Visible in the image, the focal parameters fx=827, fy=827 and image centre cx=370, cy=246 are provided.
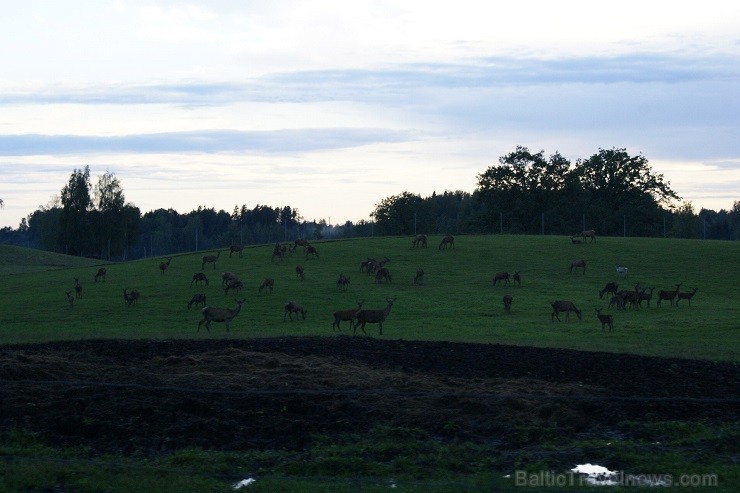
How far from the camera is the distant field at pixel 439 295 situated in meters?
33.3

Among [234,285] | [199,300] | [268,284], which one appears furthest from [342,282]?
[199,300]

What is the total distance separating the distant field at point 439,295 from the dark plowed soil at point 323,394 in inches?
252

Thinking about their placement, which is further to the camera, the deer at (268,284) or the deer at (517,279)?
Result: the deer at (517,279)

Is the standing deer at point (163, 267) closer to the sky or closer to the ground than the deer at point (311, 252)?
closer to the ground

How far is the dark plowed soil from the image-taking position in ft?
46.0

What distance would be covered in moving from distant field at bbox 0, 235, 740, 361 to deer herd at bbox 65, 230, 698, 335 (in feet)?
1.84

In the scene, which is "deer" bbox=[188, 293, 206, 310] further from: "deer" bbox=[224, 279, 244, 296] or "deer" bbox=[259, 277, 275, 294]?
"deer" bbox=[259, 277, 275, 294]

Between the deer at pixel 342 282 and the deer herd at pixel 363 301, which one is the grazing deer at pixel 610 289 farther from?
the deer at pixel 342 282

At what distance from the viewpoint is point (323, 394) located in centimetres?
1609

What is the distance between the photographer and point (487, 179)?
109562 mm

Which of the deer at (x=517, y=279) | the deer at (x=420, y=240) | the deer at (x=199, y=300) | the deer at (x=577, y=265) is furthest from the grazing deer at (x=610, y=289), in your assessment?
the deer at (x=420, y=240)

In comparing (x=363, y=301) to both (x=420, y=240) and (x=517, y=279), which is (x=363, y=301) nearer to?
(x=517, y=279)

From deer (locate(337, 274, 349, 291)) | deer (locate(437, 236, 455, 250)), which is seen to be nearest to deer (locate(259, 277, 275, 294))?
deer (locate(337, 274, 349, 291))

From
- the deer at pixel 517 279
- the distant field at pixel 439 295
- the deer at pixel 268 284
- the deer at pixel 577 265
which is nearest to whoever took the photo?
the distant field at pixel 439 295
